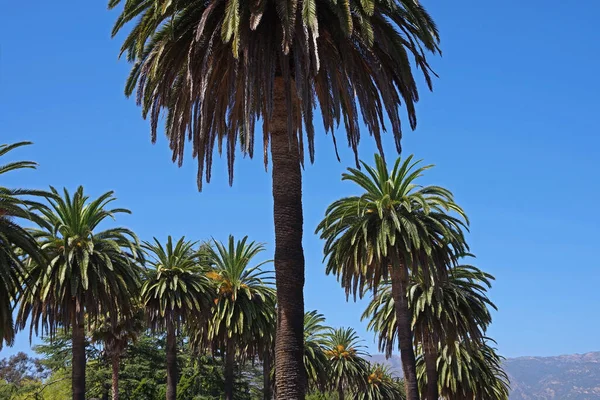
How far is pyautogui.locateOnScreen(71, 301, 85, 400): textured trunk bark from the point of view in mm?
33500

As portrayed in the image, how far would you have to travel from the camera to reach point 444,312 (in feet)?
125

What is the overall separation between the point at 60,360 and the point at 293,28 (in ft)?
207

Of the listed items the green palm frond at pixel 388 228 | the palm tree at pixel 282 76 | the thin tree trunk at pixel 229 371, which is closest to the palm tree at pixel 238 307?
the thin tree trunk at pixel 229 371

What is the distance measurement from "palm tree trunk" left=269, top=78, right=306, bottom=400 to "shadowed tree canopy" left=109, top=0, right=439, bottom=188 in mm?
491

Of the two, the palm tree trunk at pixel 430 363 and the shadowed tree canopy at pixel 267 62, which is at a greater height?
the shadowed tree canopy at pixel 267 62

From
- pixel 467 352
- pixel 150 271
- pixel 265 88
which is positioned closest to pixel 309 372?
pixel 467 352

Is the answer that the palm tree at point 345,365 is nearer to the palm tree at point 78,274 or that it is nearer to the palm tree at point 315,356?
the palm tree at point 315,356

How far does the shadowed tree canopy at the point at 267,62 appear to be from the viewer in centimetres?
1706

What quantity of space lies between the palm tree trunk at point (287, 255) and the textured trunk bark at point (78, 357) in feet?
60.8

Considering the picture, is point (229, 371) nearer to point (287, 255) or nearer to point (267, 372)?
point (267, 372)

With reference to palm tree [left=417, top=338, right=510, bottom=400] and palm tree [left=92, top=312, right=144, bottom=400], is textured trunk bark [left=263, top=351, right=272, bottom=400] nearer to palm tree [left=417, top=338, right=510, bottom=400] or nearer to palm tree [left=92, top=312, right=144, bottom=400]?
palm tree [left=92, top=312, right=144, bottom=400]

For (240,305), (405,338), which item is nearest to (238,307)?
(240,305)

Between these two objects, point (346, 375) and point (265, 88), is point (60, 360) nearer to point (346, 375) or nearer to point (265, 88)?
point (346, 375)

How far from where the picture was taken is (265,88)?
683 inches
